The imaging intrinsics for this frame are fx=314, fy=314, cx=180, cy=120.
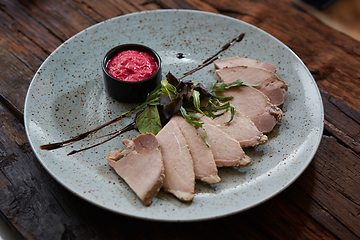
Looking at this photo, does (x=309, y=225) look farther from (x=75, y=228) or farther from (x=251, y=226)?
(x=75, y=228)

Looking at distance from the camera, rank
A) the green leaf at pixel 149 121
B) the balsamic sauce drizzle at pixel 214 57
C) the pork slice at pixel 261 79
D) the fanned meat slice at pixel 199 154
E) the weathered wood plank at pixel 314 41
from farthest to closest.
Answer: the weathered wood plank at pixel 314 41
the balsamic sauce drizzle at pixel 214 57
the pork slice at pixel 261 79
the green leaf at pixel 149 121
the fanned meat slice at pixel 199 154

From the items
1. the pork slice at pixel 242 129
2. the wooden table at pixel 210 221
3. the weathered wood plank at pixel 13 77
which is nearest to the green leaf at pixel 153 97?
the pork slice at pixel 242 129

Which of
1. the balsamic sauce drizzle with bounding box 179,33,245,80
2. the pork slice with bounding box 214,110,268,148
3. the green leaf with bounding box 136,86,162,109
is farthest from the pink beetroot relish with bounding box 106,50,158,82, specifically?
the pork slice with bounding box 214,110,268,148

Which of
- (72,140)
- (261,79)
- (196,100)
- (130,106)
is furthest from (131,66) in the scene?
(261,79)

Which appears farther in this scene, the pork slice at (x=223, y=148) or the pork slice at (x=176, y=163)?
the pork slice at (x=223, y=148)

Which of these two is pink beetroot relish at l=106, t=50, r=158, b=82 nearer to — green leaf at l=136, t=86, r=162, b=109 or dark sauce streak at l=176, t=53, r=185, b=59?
green leaf at l=136, t=86, r=162, b=109

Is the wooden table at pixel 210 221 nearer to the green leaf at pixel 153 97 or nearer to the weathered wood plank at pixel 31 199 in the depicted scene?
the weathered wood plank at pixel 31 199

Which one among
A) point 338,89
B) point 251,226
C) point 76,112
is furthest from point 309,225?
point 76,112

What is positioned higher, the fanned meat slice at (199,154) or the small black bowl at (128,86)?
the small black bowl at (128,86)
